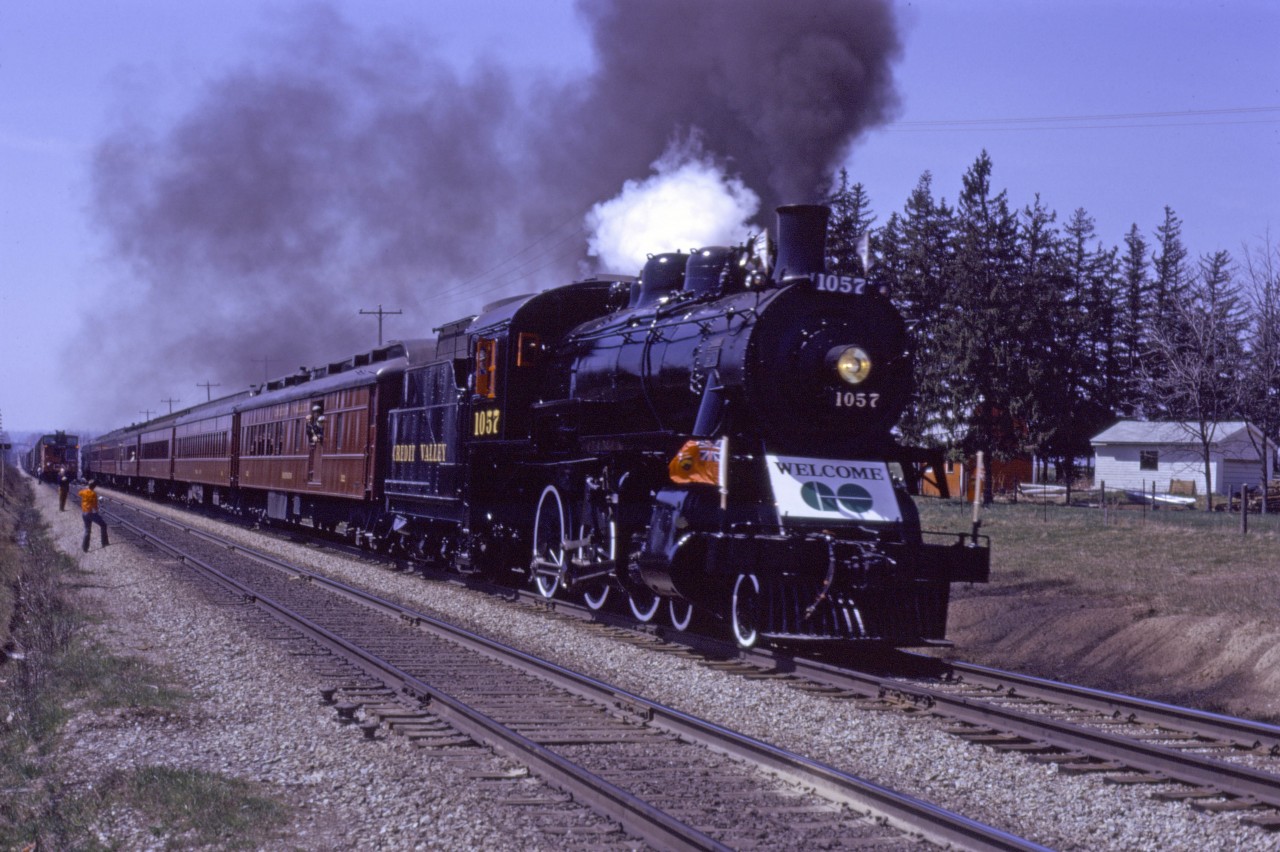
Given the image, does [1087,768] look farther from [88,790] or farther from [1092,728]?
[88,790]

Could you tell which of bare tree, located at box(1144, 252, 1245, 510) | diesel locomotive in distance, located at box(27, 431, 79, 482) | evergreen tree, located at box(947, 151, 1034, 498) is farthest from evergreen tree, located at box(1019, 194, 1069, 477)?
diesel locomotive in distance, located at box(27, 431, 79, 482)

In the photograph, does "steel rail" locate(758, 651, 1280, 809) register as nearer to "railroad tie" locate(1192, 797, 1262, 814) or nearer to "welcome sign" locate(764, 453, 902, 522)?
"railroad tie" locate(1192, 797, 1262, 814)

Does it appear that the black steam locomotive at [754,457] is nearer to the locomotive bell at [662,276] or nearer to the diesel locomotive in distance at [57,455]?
the locomotive bell at [662,276]

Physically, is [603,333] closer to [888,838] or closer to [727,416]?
[727,416]

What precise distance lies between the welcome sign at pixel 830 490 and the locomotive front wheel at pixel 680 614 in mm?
2280

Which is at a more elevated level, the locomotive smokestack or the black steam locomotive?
the locomotive smokestack

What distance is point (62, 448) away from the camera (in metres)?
79.1

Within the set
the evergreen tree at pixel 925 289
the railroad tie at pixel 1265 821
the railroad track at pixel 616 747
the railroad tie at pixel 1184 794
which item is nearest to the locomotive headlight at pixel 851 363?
the railroad track at pixel 616 747

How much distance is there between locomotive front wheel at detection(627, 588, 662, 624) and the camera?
12.6m

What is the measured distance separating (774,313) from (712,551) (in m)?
2.16

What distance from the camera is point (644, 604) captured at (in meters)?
12.9

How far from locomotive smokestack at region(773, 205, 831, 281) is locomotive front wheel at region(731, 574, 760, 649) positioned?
275 cm

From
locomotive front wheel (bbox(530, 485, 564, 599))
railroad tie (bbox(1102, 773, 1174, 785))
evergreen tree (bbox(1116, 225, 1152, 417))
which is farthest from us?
evergreen tree (bbox(1116, 225, 1152, 417))

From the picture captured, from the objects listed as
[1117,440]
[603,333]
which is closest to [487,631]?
[603,333]
